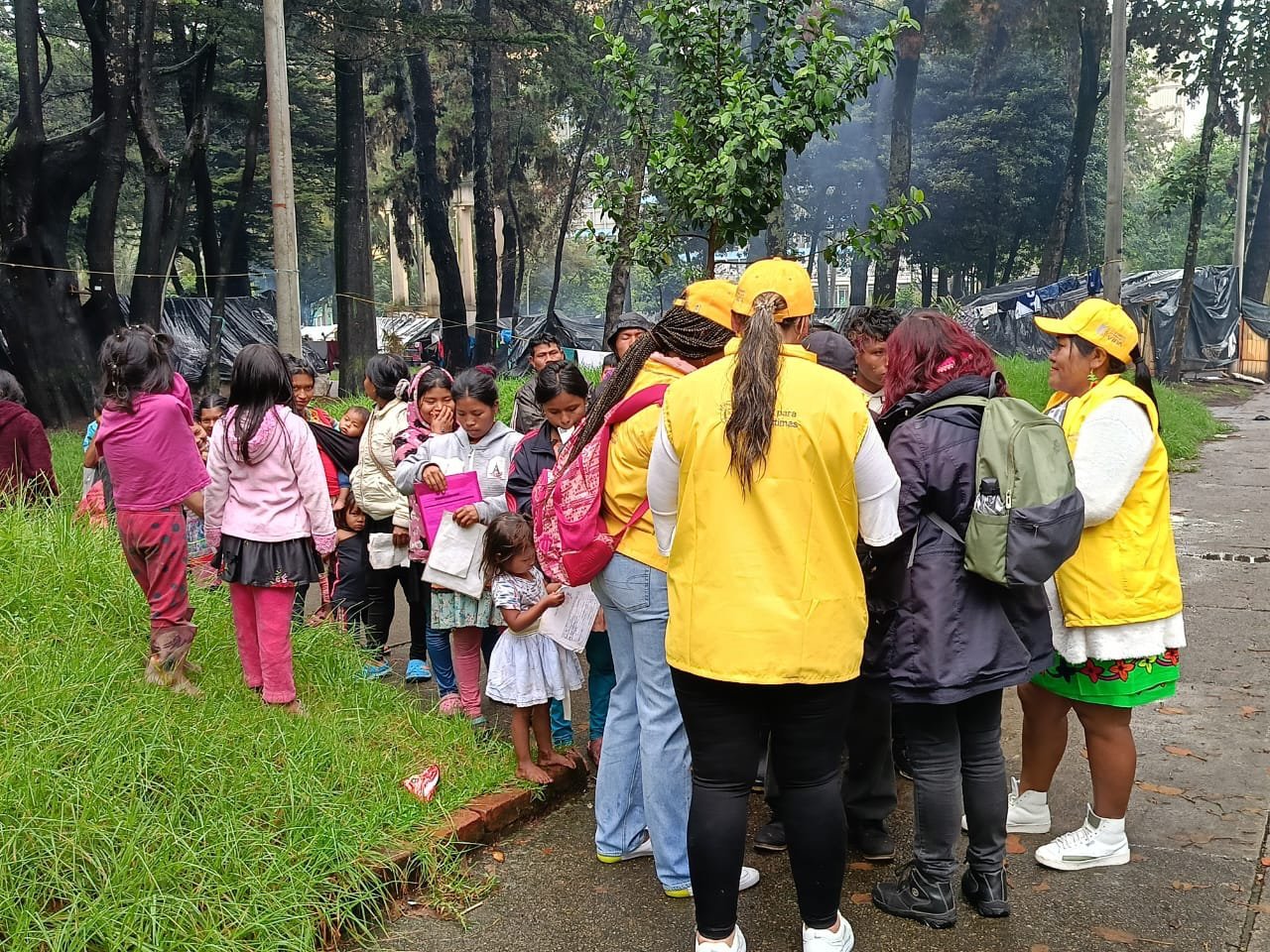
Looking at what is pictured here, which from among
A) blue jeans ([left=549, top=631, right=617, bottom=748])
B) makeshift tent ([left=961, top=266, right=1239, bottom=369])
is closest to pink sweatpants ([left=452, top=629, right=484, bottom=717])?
blue jeans ([left=549, top=631, right=617, bottom=748])

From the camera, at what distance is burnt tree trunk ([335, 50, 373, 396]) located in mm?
19516

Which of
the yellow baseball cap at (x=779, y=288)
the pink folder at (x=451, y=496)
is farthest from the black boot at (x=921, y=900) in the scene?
the pink folder at (x=451, y=496)

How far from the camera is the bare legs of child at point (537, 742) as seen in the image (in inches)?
176

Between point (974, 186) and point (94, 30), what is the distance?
2722 cm

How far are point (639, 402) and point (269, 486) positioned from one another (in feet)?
6.49

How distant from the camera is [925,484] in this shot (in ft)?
10.7

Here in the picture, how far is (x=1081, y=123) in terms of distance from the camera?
29.9m

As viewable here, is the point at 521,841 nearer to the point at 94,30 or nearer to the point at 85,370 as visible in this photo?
the point at 85,370

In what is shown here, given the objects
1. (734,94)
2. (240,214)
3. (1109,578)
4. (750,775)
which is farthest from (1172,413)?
(240,214)

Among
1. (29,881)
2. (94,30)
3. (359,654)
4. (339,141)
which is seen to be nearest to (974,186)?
(339,141)

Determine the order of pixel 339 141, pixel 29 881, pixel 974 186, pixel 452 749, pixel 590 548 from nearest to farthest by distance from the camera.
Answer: pixel 29 881, pixel 590 548, pixel 452 749, pixel 339 141, pixel 974 186

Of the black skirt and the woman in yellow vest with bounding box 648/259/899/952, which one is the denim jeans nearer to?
the woman in yellow vest with bounding box 648/259/899/952

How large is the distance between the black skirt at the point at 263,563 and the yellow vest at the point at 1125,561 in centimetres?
294

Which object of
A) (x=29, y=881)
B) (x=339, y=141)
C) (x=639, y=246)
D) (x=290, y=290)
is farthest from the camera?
(x=339, y=141)
